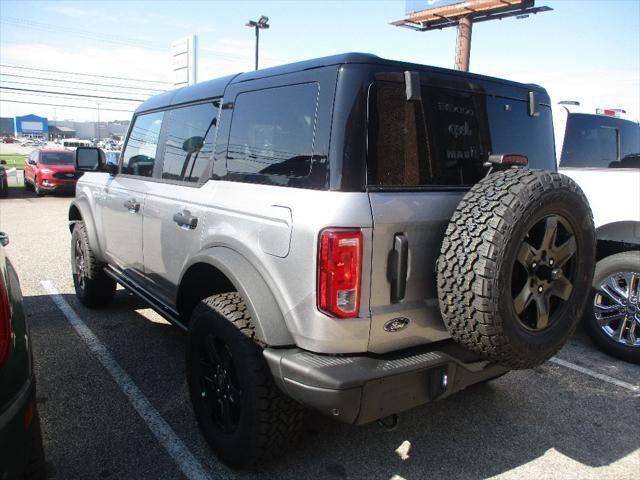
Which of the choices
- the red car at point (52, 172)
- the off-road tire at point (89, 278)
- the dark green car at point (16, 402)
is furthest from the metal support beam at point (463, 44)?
the dark green car at point (16, 402)

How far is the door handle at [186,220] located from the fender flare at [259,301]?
0.51m

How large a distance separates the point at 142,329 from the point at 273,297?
107 inches

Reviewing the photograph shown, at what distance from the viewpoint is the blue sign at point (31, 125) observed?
10375 centimetres

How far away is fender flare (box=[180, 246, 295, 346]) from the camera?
2.25 meters

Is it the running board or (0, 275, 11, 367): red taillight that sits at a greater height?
(0, 275, 11, 367): red taillight

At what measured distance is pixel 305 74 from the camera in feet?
7.84

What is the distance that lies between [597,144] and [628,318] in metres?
1.82

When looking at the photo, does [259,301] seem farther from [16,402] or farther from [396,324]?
[16,402]

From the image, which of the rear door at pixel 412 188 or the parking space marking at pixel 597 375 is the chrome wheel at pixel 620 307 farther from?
the rear door at pixel 412 188

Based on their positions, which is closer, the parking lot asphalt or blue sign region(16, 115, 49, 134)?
the parking lot asphalt

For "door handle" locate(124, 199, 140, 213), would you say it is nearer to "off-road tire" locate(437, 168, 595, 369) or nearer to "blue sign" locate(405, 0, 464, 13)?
"off-road tire" locate(437, 168, 595, 369)

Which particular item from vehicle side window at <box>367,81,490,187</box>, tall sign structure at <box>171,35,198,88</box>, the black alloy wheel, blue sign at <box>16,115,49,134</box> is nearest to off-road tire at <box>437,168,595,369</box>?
vehicle side window at <box>367,81,490,187</box>

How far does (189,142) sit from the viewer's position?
3268mm

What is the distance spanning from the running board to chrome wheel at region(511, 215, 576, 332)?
1983mm
